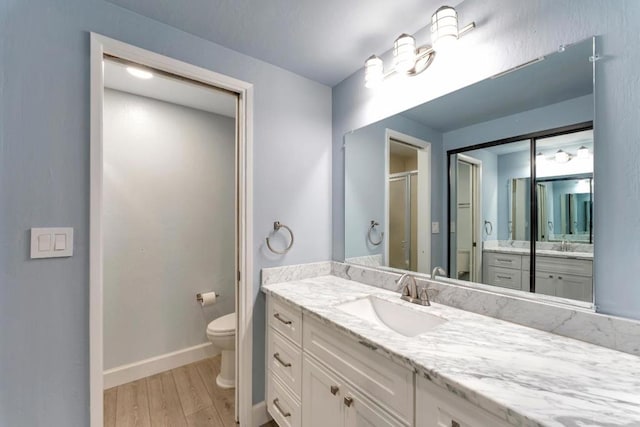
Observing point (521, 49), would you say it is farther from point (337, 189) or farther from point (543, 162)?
point (337, 189)

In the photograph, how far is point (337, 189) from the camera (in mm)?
1985

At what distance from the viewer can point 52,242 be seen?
1118 mm

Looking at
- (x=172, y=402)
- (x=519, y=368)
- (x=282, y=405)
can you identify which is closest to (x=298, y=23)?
(x=519, y=368)

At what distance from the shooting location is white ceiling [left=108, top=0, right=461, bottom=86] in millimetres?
1254

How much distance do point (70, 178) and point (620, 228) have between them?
2.05 m

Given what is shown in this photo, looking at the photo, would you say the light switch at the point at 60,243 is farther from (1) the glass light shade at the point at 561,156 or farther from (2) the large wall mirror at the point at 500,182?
(1) the glass light shade at the point at 561,156

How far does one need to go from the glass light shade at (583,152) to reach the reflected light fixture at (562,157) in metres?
0.03

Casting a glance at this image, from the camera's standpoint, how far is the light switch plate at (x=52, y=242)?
3.58ft

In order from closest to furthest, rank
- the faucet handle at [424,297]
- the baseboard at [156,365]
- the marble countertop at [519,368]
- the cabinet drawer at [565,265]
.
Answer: the marble countertop at [519,368]
the cabinet drawer at [565,265]
the faucet handle at [424,297]
the baseboard at [156,365]

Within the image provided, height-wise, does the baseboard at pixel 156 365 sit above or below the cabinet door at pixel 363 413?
below

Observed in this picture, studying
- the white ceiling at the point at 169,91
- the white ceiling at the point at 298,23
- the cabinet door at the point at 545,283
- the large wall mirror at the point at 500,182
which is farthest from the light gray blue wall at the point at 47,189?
the cabinet door at the point at 545,283

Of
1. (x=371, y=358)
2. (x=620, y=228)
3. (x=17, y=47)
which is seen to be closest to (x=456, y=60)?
(x=620, y=228)

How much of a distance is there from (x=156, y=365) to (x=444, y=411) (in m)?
2.33

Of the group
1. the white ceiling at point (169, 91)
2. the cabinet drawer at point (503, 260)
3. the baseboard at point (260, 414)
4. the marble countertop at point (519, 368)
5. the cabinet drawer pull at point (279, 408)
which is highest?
the white ceiling at point (169, 91)
